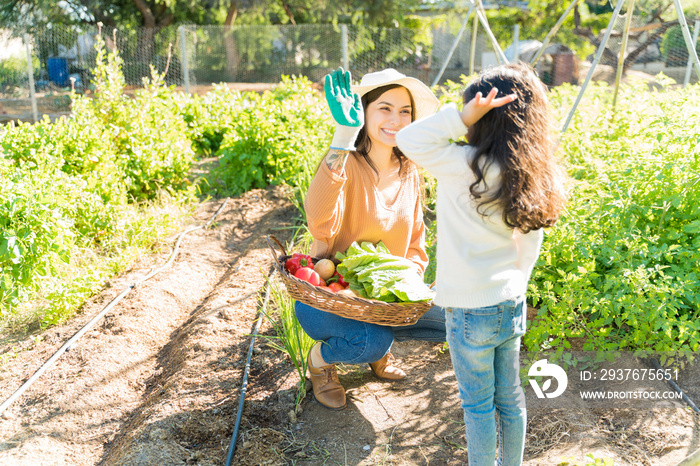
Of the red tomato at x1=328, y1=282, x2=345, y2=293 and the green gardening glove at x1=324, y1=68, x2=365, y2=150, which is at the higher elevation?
the green gardening glove at x1=324, y1=68, x2=365, y2=150

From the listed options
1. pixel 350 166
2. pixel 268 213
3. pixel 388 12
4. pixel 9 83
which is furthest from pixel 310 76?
pixel 350 166

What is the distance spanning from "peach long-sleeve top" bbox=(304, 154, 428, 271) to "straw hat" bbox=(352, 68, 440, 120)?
10.2 inches

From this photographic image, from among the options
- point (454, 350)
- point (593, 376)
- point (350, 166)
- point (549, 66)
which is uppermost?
point (549, 66)

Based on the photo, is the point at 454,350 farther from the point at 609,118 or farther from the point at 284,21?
the point at 284,21

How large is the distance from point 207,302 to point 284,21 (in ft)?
49.2

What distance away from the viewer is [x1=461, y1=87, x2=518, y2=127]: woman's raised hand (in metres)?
1.51

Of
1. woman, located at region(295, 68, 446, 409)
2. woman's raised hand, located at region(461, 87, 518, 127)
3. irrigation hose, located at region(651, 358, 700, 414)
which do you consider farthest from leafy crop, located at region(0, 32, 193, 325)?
irrigation hose, located at region(651, 358, 700, 414)

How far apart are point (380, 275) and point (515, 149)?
0.76 metres

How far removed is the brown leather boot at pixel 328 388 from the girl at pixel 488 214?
0.78 metres

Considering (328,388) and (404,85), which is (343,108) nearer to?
(404,85)

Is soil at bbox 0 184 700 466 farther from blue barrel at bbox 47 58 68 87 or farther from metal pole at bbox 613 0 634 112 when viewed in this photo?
blue barrel at bbox 47 58 68 87

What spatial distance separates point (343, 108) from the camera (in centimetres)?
200

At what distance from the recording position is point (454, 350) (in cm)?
173

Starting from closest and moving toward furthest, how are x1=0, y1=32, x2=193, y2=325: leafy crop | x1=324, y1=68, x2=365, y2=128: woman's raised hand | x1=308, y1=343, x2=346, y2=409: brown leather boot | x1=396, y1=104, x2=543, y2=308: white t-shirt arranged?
x1=396, y1=104, x2=543, y2=308: white t-shirt
x1=324, y1=68, x2=365, y2=128: woman's raised hand
x1=308, y1=343, x2=346, y2=409: brown leather boot
x1=0, y1=32, x2=193, y2=325: leafy crop
